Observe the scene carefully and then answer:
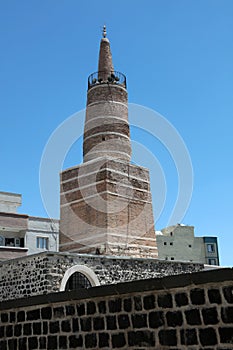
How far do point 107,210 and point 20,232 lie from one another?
28.1 feet

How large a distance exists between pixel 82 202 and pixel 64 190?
5.33 ft

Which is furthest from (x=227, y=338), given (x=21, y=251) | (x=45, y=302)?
(x=21, y=251)

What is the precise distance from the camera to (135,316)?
5.45m

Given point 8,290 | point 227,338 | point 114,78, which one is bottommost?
point 227,338

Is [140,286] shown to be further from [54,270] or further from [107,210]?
[107,210]

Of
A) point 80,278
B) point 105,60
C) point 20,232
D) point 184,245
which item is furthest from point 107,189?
point 184,245

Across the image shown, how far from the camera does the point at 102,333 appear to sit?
5770 millimetres

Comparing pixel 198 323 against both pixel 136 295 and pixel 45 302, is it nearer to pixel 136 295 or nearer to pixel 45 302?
pixel 136 295

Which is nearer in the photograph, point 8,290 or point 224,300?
point 224,300

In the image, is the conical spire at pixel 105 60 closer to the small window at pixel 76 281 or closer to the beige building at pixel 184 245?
the small window at pixel 76 281

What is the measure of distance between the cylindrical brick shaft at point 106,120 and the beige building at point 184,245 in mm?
22654

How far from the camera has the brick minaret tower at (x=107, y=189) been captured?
69.7ft

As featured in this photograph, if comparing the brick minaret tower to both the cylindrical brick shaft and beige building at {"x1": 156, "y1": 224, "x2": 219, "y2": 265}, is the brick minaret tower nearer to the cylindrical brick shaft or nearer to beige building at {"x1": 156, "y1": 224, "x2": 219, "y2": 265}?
the cylindrical brick shaft

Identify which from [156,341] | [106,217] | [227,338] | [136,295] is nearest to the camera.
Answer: [227,338]
